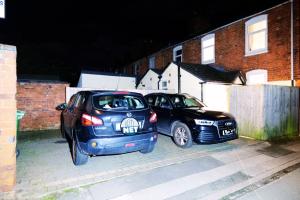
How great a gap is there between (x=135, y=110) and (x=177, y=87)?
859cm

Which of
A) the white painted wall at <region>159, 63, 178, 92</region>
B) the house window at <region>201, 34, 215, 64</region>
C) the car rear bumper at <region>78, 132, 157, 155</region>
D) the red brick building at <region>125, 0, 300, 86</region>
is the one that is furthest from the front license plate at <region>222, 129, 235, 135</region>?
the house window at <region>201, 34, 215, 64</region>

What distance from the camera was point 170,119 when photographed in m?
7.38

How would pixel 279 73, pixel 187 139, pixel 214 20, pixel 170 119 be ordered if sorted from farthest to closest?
pixel 214 20 → pixel 279 73 → pixel 170 119 → pixel 187 139

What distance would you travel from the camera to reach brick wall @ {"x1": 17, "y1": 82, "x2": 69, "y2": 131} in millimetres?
8955

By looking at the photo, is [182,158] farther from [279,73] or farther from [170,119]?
[279,73]

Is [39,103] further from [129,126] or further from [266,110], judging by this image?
[266,110]

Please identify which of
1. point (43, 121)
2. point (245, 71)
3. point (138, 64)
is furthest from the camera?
point (138, 64)

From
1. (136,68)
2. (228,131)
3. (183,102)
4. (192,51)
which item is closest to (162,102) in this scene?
(183,102)

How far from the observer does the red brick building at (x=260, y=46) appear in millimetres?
10509

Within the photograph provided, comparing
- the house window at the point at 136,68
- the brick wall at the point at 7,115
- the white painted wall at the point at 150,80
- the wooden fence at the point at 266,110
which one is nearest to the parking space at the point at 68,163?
the brick wall at the point at 7,115

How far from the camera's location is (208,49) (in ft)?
51.2

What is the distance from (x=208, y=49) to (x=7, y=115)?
14299mm

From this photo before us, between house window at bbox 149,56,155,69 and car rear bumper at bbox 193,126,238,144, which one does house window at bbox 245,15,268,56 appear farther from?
house window at bbox 149,56,155,69

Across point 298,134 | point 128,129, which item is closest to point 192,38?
point 298,134
